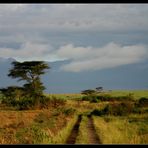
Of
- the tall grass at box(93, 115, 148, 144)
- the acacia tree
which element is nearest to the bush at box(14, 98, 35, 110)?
the acacia tree

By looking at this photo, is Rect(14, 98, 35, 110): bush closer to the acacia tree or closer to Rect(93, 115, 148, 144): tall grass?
the acacia tree

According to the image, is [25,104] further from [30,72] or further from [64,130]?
[64,130]

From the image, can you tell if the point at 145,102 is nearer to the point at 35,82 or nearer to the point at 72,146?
the point at 35,82

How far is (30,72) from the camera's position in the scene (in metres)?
42.4

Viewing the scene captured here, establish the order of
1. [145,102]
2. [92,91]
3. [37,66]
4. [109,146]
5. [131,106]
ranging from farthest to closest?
[92,91] < [37,66] < [145,102] < [131,106] < [109,146]

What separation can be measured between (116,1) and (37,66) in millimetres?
40157

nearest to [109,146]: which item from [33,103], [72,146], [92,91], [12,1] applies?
[72,146]

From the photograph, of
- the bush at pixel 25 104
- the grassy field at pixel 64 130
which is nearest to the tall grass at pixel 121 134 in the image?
the grassy field at pixel 64 130

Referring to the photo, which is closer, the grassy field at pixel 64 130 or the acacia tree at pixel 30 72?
the grassy field at pixel 64 130

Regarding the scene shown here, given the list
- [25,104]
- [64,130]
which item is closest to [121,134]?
[64,130]

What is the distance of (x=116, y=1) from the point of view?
5.12 ft

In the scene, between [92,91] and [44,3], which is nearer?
[44,3]

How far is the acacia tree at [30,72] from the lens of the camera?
4166 cm

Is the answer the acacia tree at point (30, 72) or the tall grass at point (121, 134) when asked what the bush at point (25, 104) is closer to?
the acacia tree at point (30, 72)
